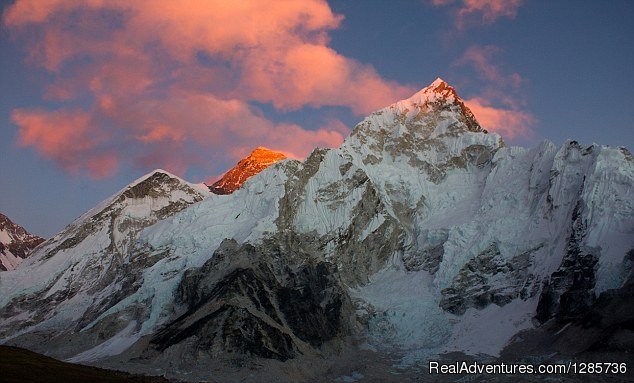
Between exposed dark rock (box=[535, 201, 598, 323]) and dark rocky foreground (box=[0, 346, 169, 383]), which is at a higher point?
exposed dark rock (box=[535, 201, 598, 323])

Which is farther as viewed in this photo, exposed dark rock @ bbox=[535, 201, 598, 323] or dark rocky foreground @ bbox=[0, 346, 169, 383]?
exposed dark rock @ bbox=[535, 201, 598, 323]

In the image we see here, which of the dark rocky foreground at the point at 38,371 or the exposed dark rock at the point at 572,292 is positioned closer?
the dark rocky foreground at the point at 38,371

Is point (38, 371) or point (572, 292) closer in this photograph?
point (38, 371)

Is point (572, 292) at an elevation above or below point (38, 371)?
above

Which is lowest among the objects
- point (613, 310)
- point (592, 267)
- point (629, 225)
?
point (613, 310)

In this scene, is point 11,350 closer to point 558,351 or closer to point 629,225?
point 558,351

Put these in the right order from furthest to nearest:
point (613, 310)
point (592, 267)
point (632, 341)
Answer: point (592, 267) < point (613, 310) < point (632, 341)

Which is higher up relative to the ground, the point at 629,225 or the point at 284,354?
the point at 629,225

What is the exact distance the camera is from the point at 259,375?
185625mm

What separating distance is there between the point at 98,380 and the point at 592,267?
14087 centimetres

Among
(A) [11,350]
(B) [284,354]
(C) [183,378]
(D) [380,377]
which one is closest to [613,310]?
(D) [380,377]

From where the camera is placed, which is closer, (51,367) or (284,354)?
(51,367)

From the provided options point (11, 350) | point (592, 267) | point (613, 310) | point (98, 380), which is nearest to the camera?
point (98, 380)

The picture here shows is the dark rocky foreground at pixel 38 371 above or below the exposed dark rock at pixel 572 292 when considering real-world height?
below
